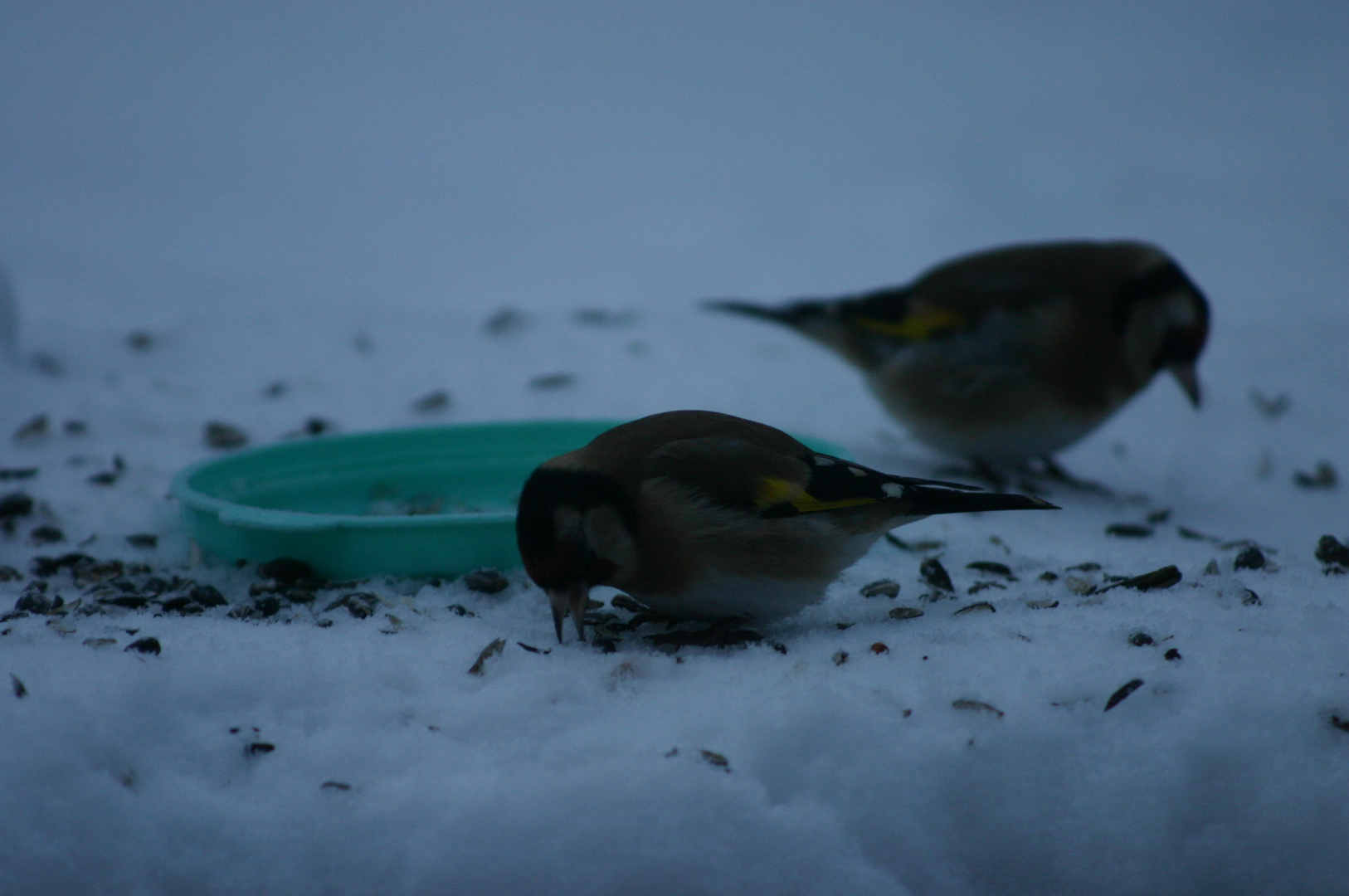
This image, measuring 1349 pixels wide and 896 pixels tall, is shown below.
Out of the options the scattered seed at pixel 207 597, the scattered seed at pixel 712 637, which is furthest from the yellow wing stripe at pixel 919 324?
the scattered seed at pixel 207 597

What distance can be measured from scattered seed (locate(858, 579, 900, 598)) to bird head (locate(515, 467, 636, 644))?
74 centimetres

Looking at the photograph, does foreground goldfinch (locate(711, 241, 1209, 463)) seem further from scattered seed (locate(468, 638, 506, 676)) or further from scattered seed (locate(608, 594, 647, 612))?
scattered seed (locate(468, 638, 506, 676))

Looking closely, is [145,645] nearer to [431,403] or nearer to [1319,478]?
[431,403]

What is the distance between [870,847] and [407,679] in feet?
3.00

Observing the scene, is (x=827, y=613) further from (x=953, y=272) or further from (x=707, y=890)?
(x=953, y=272)

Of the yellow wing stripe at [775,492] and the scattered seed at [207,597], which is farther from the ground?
the yellow wing stripe at [775,492]

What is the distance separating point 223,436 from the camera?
4328 millimetres

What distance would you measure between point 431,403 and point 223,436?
0.86m

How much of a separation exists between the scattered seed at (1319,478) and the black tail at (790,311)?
192 cm

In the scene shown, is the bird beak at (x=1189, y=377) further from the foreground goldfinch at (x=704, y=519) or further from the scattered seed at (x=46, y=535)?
the scattered seed at (x=46, y=535)

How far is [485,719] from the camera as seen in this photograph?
200 cm

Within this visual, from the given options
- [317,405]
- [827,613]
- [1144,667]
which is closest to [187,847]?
[827,613]

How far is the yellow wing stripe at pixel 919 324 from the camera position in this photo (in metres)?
4.28

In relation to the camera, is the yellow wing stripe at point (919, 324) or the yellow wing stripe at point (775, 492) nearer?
the yellow wing stripe at point (775, 492)
